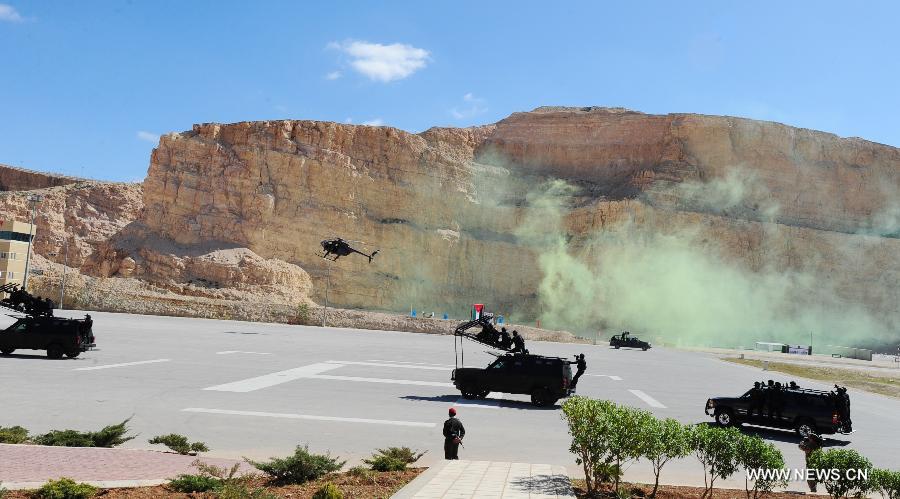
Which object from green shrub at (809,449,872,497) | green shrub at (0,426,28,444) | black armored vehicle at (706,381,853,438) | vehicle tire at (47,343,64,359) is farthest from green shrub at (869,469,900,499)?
vehicle tire at (47,343,64,359)

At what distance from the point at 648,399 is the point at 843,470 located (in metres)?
13.3

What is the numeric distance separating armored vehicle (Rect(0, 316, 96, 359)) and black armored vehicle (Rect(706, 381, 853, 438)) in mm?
19815

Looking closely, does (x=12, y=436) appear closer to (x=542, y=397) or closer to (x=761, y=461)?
(x=761, y=461)

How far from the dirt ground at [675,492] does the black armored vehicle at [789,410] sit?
6.58 meters

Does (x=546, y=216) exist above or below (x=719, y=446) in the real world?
above

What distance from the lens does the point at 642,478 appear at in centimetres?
1027

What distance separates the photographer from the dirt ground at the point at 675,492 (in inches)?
350

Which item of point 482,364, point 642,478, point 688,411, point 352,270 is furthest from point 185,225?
point 642,478

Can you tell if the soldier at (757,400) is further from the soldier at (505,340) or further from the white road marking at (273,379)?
the white road marking at (273,379)

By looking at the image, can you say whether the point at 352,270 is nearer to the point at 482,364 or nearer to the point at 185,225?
the point at 185,225

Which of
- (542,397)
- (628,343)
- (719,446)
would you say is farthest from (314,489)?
(628,343)

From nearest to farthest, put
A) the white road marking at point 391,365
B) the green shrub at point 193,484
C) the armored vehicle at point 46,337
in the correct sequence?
the green shrub at point 193,484 → the armored vehicle at point 46,337 → the white road marking at point 391,365

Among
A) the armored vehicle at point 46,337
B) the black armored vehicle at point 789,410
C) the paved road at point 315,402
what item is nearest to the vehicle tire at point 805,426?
the black armored vehicle at point 789,410

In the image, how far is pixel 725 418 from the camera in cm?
1644
